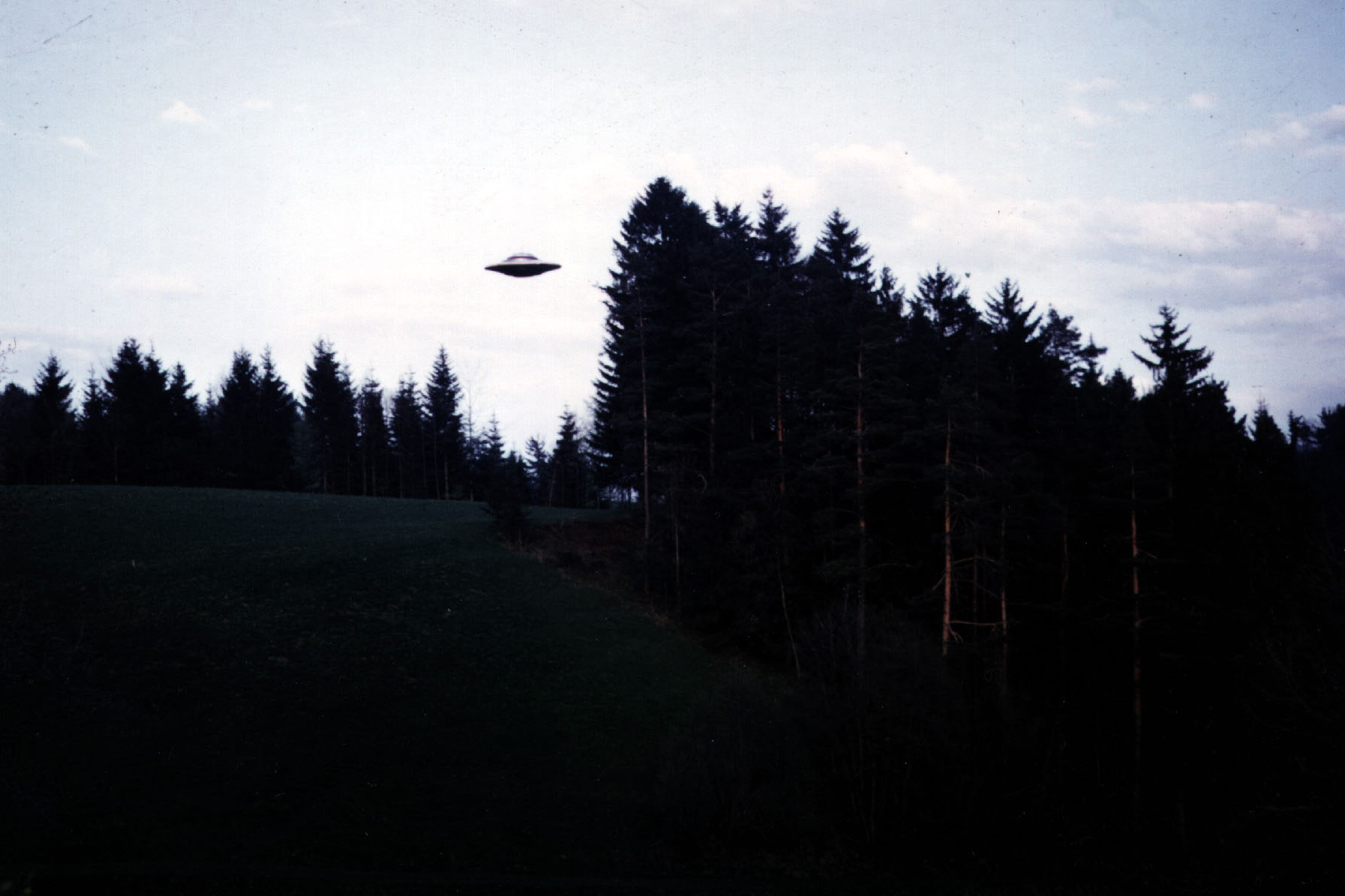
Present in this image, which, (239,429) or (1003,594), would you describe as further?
(239,429)

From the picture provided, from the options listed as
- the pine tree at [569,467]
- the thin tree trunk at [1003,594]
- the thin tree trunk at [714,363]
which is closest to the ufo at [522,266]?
the thin tree trunk at [1003,594]

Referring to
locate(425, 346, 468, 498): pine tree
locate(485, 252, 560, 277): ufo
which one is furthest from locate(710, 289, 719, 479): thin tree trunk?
locate(425, 346, 468, 498): pine tree

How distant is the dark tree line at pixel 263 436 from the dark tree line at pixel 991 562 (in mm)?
20951

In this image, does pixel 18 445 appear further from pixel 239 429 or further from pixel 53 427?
pixel 239 429

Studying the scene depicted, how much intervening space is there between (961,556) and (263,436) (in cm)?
6421

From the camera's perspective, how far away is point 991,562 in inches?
1116

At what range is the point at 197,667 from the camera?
2511cm

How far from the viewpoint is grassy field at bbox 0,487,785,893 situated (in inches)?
671

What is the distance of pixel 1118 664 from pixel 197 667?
35.3 meters

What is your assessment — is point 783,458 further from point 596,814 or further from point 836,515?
point 596,814

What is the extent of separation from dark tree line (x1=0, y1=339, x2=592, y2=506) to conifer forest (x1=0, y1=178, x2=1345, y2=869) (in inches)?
634

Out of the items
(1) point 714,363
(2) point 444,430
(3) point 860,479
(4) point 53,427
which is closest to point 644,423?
(1) point 714,363

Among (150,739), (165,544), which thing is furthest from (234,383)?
(150,739)

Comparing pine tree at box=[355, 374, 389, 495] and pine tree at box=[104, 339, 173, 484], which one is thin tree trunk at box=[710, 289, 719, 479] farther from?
pine tree at box=[104, 339, 173, 484]
